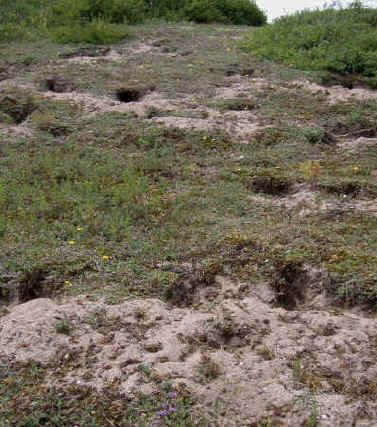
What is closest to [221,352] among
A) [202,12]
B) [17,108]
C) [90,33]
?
[17,108]

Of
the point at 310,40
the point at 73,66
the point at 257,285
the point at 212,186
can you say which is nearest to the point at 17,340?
the point at 257,285

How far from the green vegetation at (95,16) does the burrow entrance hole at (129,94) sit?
281 centimetres

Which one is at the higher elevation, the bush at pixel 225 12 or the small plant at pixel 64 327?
the bush at pixel 225 12

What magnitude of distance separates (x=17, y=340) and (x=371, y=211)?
139 inches

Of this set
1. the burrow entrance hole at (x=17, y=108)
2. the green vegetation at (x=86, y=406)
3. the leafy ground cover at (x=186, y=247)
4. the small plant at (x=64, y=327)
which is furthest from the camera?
the burrow entrance hole at (x=17, y=108)

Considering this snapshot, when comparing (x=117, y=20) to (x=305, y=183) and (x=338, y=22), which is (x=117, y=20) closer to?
(x=338, y=22)

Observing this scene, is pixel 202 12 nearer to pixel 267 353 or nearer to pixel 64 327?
pixel 64 327

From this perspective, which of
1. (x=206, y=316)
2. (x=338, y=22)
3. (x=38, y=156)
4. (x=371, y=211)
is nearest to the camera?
(x=206, y=316)

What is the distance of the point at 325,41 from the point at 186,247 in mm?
6943

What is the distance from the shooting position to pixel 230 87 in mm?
8664

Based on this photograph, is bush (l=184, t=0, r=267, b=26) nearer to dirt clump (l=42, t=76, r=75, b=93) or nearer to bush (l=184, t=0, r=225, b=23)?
bush (l=184, t=0, r=225, b=23)

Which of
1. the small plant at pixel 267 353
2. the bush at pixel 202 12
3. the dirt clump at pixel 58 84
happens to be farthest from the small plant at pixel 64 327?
the bush at pixel 202 12

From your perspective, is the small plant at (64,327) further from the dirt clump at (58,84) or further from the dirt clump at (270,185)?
the dirt clump at (58,84)

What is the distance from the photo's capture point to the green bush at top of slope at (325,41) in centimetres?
927
